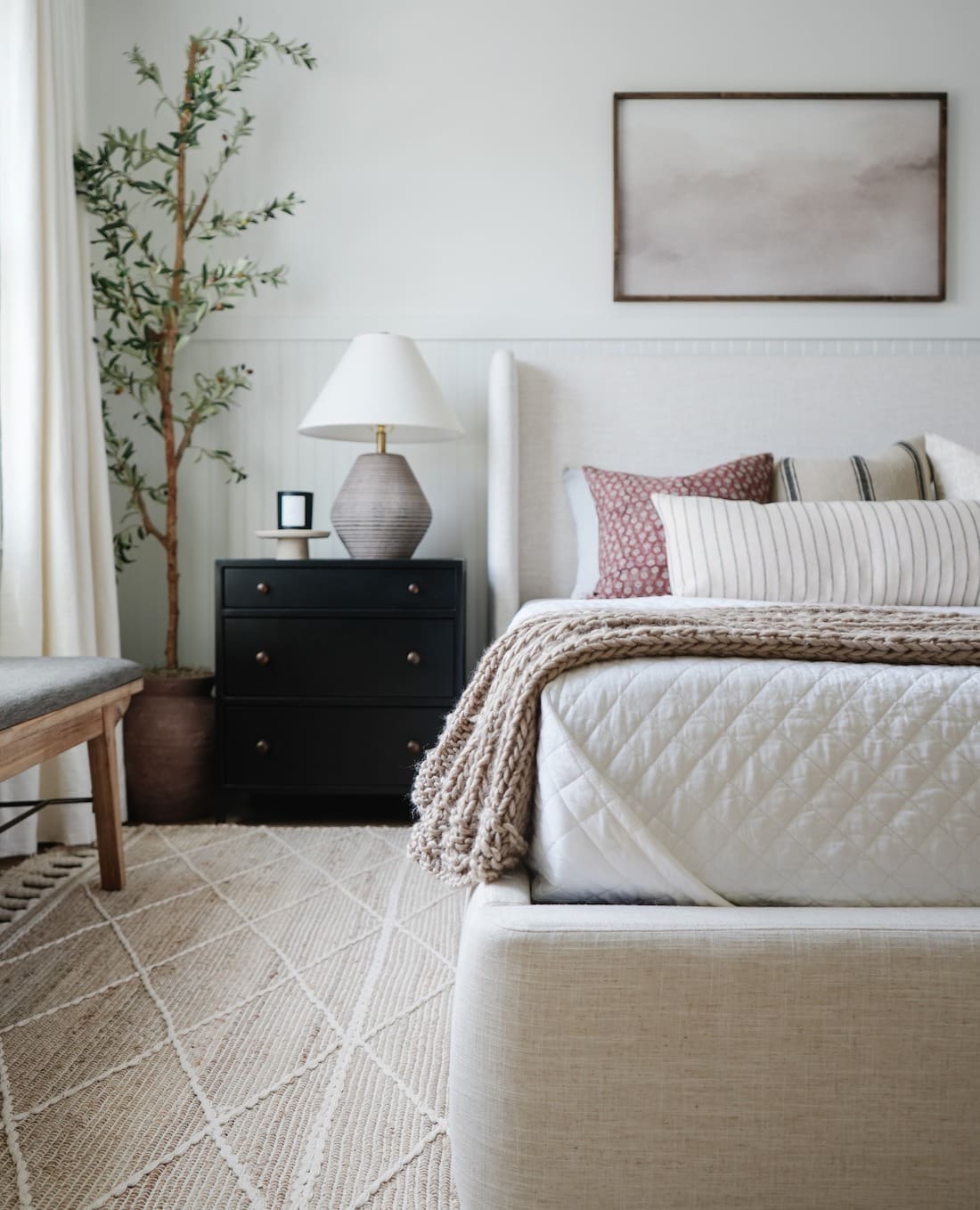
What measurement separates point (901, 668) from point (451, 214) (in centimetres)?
230

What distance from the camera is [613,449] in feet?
9.50

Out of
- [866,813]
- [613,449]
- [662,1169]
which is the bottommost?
[662,1169]

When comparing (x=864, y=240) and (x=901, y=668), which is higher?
(x=864, y=240)

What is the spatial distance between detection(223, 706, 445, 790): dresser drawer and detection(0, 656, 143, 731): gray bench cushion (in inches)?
19.4

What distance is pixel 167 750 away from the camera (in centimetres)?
257

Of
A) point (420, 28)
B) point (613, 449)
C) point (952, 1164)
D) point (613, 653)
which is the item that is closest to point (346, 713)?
point (613, 449)

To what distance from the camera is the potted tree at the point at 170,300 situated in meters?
2.58

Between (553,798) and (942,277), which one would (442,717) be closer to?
(553,798)

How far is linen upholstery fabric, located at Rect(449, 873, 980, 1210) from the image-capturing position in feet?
2.98

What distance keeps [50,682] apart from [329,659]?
2.88 ft

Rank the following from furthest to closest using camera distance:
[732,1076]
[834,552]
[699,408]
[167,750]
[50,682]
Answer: [699,408], [167,750], [834,552], [50,682], [732,1076]

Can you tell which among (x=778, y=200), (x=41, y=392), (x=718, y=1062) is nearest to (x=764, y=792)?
(x=718, y=1062)

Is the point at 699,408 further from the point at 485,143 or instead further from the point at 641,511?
the point at 485,143

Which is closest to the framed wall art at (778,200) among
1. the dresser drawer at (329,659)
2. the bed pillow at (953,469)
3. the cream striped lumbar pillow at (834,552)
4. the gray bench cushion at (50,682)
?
the bed pillow at (953,469)
